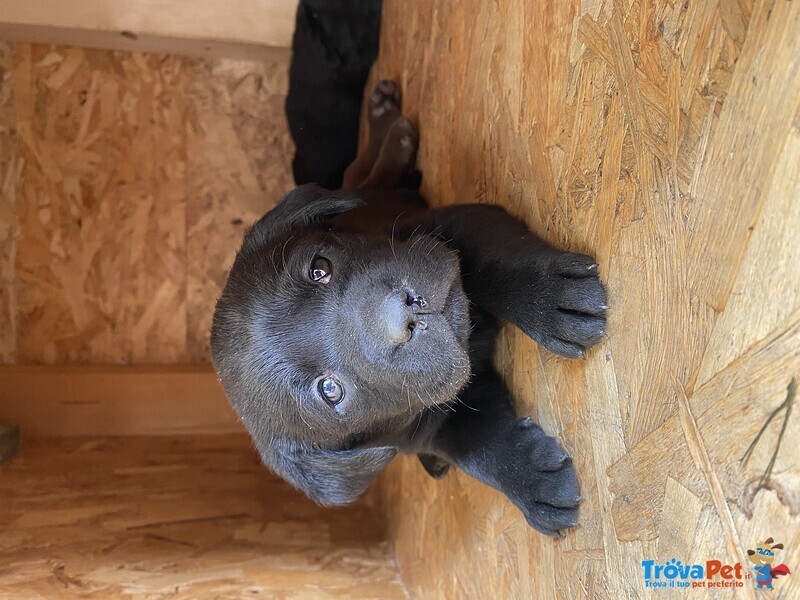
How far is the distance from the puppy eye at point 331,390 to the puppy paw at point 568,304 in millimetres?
461

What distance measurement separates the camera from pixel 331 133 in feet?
9.78

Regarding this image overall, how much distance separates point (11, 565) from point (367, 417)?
4.50 ft

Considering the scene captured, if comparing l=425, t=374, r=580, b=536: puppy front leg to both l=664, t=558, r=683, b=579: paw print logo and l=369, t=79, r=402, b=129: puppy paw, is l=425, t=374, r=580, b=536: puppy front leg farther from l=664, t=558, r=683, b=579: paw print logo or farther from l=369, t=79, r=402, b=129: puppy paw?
l=369, t=79, r=402, b=129: puppy paw

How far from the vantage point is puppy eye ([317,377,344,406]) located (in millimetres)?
1554

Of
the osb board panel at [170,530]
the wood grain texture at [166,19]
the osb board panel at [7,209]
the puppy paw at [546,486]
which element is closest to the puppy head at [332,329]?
the puppy paw at [546,486]

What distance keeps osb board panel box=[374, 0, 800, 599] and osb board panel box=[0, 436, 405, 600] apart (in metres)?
0.76

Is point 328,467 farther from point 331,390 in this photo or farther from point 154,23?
point 154,23

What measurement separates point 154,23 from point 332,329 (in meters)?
1.95

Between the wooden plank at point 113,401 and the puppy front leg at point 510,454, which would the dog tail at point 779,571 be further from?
the wooden plank at point 113,401

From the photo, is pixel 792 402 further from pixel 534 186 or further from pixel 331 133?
pixel 331 133

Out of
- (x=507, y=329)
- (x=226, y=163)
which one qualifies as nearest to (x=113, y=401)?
(x=226, y=163)

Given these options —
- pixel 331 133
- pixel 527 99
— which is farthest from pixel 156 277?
pixel 527 99

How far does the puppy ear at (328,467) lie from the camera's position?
1.63 metres

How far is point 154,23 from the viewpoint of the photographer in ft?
9.21
